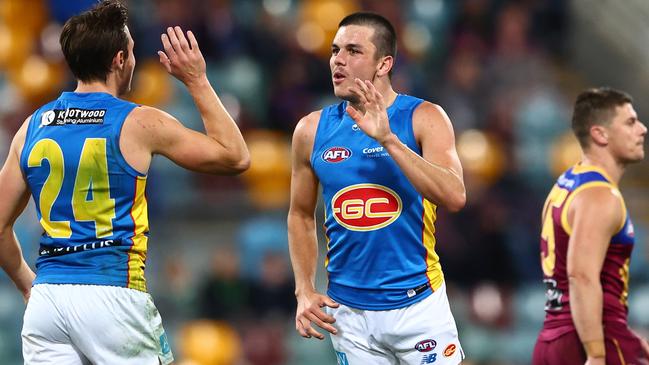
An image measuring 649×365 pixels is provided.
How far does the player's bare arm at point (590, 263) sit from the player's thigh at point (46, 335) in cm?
274

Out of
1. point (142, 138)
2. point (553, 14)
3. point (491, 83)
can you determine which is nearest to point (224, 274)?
point (491, 83)

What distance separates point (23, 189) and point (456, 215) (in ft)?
21.7

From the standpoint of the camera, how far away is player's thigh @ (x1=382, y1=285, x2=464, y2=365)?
555 cm

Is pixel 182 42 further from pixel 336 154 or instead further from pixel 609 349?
pixel 609 349

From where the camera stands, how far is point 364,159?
18.5 ft

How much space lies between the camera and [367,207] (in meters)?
5.59

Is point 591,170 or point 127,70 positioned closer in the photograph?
point 127,70

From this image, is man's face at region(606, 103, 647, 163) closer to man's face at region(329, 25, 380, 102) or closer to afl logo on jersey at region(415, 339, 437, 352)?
man's face at region(329, 25, 380, 102)

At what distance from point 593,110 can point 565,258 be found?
0.95 meters

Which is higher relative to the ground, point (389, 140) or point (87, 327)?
point (389, 140)

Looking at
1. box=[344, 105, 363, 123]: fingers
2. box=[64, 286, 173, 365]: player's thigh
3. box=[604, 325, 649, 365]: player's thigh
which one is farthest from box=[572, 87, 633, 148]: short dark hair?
box=[64, 286, 173, 365]: player's thigh

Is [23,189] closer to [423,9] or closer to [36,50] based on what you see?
[36,50]

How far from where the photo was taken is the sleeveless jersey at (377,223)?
5.57 metres

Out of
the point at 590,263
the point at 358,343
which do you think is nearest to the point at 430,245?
the point at 358,343
